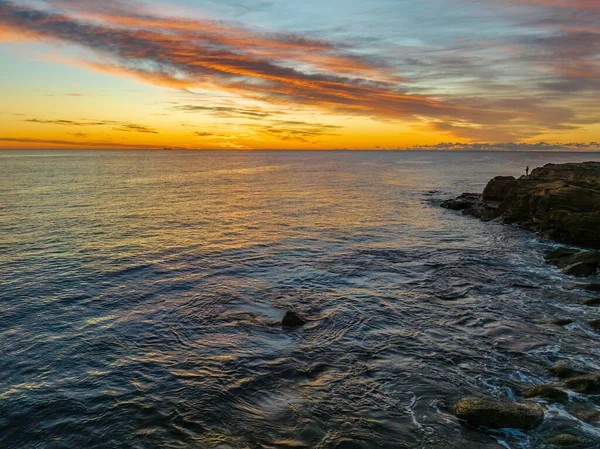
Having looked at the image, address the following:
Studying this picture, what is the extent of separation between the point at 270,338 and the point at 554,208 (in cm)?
3353

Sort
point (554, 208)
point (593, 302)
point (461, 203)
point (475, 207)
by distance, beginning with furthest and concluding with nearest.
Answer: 1. point (461, 203)
2. point (475, 207)
3. point (554, 208)
4. point (593, 302)

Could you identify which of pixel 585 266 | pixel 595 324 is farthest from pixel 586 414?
pixel 585 266

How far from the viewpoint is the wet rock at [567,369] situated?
15.1 metres

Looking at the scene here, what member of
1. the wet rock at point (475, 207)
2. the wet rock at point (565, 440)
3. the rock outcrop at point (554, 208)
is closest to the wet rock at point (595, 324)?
the wet rock at point (565, 440)

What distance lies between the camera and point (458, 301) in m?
23.0

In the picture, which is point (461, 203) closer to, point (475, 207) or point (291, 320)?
point (475, 207)

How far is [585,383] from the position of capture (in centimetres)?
1401

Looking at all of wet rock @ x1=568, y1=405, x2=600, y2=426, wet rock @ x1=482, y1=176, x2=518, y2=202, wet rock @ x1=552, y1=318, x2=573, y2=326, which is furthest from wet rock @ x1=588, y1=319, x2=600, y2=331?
wet rock @ x1=482, y1=176, x2=518, y2=202

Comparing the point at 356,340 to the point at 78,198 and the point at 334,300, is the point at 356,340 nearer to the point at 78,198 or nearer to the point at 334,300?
the point at 334,300

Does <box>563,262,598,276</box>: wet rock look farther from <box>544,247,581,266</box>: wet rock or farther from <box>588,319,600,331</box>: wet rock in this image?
<box>588,319,600,331</box>: wet rock

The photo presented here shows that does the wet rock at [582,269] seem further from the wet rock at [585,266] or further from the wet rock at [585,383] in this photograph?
the wet rock at [585,383]

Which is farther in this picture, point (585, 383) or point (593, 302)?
point (593, 302)

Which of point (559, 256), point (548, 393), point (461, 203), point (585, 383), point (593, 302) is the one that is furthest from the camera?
point (461, 203)

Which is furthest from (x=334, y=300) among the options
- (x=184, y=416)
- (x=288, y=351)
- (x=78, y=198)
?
(x=78, y=198)
